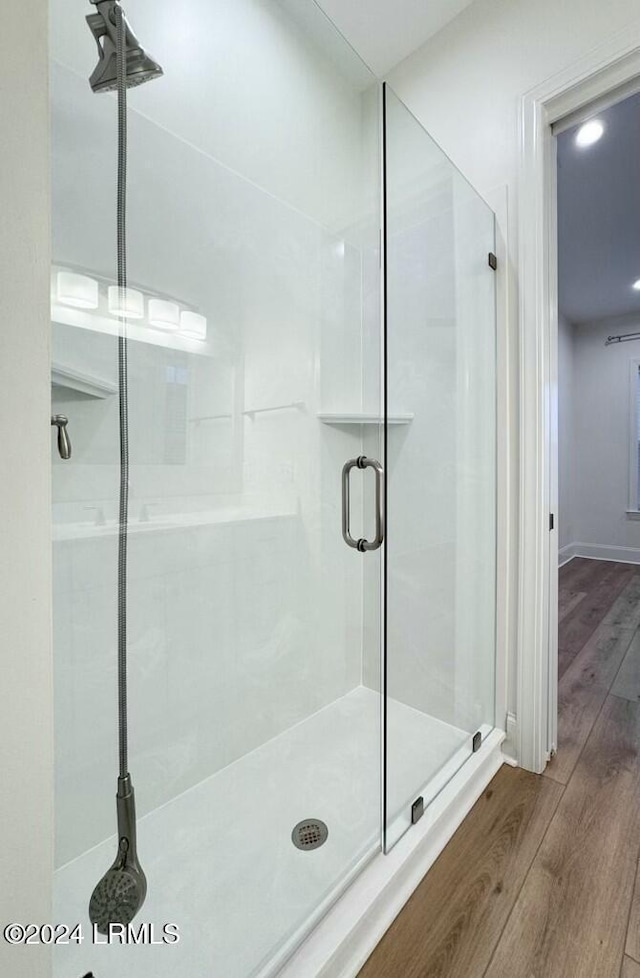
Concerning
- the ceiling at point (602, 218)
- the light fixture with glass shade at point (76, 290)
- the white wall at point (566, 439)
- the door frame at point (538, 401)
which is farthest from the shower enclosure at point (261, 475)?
the white wall at point (566, 439)

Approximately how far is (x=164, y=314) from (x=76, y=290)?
10.7 inches

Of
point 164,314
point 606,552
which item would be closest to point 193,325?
point 164,314

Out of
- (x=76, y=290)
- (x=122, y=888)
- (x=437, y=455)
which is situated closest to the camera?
(x=122, y=888)

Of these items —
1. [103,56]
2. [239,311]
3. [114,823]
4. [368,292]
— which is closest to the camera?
[103,56]

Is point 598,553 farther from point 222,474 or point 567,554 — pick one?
point 222,474

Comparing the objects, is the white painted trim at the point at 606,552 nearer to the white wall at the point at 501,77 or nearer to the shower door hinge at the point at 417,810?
the white wall at the point at 501,77

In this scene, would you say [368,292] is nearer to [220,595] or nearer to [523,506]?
Result: [523,506]

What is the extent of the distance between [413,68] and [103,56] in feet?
4.79

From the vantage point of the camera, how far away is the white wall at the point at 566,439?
17.0 ft

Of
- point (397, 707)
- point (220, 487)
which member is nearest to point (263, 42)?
point (220, 487)

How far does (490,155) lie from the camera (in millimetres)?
1783

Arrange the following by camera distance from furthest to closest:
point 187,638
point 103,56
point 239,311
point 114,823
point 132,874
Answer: point 239,311
point 187,638
point 114,823
point 103,56
point 132,874

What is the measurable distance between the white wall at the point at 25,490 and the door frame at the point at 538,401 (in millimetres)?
1553

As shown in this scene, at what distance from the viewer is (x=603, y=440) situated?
5.34 meters
